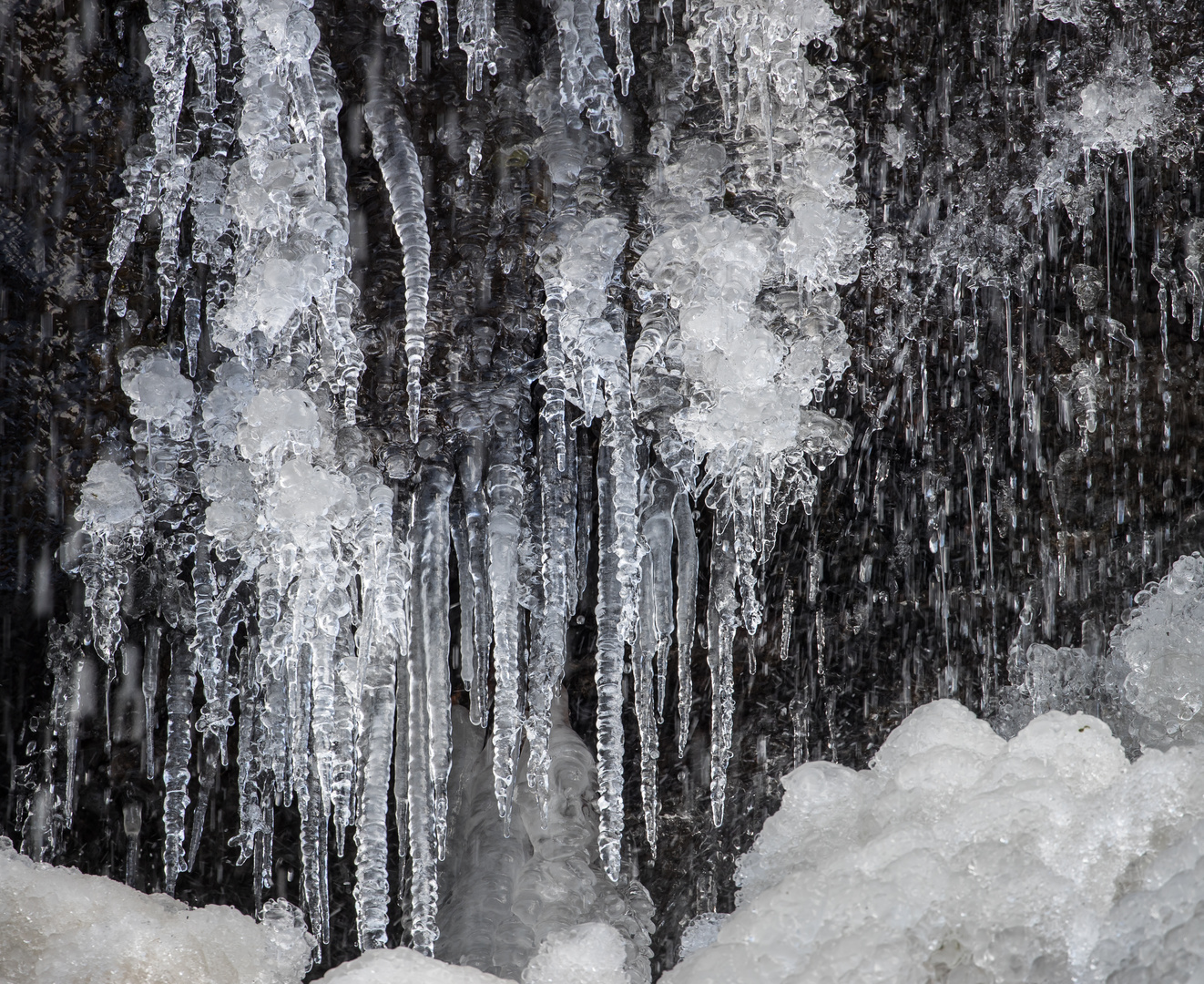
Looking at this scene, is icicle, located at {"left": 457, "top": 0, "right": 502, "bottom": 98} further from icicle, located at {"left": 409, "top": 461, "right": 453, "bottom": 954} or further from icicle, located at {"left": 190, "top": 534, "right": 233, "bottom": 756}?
icicle, located at {"left": 190, "top": 534, "right": 233, "bottom": 756}

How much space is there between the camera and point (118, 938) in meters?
2.08

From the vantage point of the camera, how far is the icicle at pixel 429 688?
2.96m

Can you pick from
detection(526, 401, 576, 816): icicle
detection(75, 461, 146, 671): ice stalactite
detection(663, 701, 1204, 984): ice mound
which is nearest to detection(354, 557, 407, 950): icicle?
detection(526, 401, 576, 816): icicle

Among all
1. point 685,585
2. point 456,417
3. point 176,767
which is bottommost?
point 176,767

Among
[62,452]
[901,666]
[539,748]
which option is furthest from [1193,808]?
[62,452]

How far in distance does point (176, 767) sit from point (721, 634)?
1702 mm

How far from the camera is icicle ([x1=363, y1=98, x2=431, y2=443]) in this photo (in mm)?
2727

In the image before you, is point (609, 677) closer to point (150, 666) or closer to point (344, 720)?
point (344, 720)

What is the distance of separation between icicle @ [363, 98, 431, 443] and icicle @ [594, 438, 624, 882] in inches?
21.6

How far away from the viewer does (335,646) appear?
126 inches

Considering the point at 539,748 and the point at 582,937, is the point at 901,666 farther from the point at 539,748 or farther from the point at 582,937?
the point at 582,937

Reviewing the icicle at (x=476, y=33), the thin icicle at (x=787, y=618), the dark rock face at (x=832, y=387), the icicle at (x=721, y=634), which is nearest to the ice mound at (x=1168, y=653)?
the dark rock face at (x=832, y=387)

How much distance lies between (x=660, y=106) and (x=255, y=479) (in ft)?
4.91

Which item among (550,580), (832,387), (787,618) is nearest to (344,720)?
(550,580)
